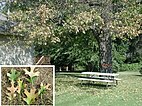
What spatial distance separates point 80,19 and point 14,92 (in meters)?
9.29

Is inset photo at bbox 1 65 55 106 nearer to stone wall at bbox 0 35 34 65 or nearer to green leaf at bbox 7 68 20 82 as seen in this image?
green leaf at bbox 7 68 20 82

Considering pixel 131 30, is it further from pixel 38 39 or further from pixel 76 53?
pixel 76 53

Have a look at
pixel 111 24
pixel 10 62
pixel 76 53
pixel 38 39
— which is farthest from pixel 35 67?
pixel 76 53

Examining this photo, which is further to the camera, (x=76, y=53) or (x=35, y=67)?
(x=76, y=53)

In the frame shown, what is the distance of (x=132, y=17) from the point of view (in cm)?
1458

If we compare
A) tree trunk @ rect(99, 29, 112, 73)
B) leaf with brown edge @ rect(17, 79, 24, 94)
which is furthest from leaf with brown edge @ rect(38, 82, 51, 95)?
tree trunk @ rect(99, 29, 112, 73)

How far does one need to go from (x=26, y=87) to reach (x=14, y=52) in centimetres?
1340

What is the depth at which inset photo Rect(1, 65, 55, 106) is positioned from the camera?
3.82 metres

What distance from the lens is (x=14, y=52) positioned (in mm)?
17047

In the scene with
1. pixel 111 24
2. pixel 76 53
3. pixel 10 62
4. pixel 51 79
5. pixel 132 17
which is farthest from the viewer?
pixel 76 53

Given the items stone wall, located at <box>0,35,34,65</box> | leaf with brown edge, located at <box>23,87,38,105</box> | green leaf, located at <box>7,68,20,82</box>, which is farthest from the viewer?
stone wall, located at <box>0,35,34,65</box>

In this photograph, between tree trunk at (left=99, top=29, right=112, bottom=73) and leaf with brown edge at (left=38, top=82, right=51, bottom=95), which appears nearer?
leaf with brown edge at (left=38, top=82, right=51, bottom=95)

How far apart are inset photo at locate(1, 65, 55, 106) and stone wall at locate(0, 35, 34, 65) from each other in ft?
36.0

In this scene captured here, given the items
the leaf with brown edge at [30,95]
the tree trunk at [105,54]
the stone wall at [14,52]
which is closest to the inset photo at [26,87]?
the leaf with brown edge at [30,95]
